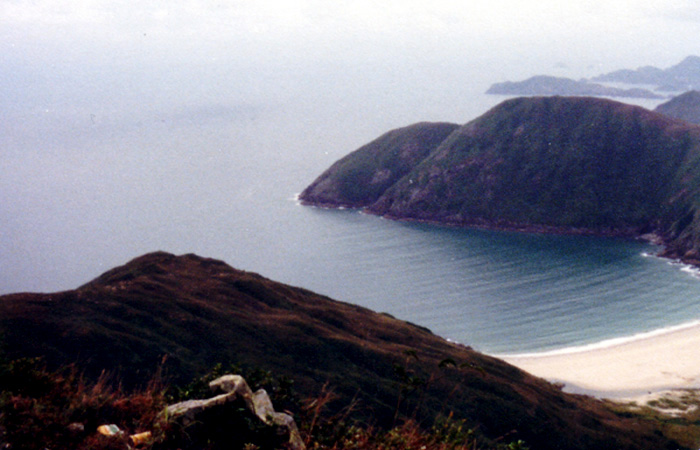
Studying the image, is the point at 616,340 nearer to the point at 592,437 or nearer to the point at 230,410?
the point at 592,437

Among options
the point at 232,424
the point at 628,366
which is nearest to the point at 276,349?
the point at 232,424

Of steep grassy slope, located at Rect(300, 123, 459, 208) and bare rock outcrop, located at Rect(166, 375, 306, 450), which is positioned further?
steep grassy slope, located at Rect(300, 123, 459, 208)

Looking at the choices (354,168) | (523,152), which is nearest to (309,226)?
(354,168)

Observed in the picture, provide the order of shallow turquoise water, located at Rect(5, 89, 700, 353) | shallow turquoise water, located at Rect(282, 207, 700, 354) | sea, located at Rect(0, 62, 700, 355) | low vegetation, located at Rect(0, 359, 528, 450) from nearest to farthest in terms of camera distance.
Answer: low vegetation, located at Rect(0, 359, 528, 450) < shallow turquoise water, located at Rect(282, 207, 700, 354) < sea, located at Rect(0, 62, 700, 355) < shallow turquoise water, located at Rect(5, 89, 700, 353)

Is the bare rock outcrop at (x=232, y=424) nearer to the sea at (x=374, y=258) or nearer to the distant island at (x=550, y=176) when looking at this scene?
the sea at (x=374, y=258)

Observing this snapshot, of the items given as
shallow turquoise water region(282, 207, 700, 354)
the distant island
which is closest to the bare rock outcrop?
shallow turquoise water region(282, 207, 700, 354)

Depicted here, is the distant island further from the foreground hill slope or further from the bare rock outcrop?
the bare rock outcrop
